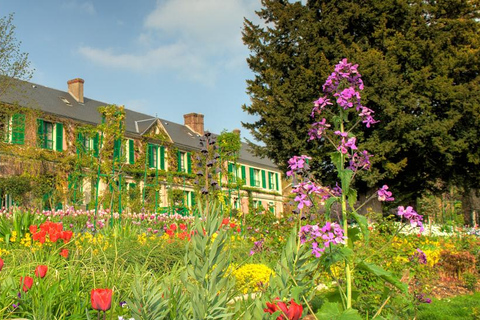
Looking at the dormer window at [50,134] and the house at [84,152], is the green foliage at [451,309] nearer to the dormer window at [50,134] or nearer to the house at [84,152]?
the house at [84,152]

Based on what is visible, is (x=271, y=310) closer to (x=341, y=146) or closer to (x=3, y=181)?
(x=341, y=146)

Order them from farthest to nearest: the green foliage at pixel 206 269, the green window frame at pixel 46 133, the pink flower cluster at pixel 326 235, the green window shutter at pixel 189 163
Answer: the green window shutter at pixel 189 163
the green window frame at pixel 46 133
the pink flower cluster at pixel 326 235
the green foliage at pixel 206 269

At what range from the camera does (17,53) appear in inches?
685

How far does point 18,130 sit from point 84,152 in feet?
16.3

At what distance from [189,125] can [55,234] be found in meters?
30.1

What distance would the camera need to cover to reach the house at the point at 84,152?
1590cm

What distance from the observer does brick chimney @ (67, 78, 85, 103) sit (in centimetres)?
2706

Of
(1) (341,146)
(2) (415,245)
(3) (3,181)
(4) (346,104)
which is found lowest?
(2) (415,245)

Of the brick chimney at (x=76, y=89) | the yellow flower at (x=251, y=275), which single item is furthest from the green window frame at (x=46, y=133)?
the yellow flower at (x=251, y=275)

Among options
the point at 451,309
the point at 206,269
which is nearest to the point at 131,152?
the point at 451,309

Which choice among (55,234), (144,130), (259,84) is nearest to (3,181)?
(144,130)

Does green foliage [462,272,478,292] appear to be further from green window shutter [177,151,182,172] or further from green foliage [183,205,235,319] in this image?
green window shutter [177,151,182,172]

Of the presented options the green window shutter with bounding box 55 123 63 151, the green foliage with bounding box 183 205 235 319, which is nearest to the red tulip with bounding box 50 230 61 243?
the green foliage with bounding box 183 205 235 319

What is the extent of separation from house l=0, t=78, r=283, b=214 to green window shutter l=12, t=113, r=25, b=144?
0.15ft
